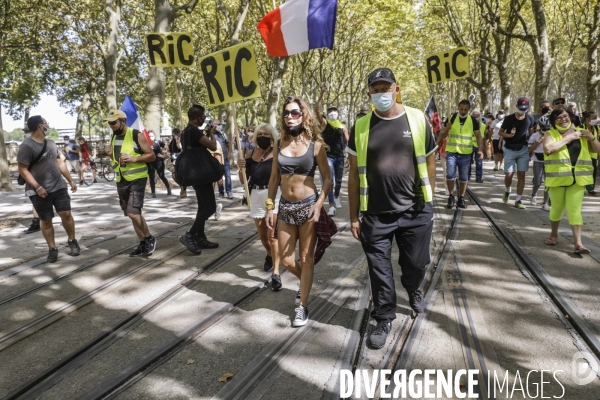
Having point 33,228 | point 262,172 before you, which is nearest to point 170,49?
point 33,228

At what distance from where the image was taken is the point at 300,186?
152 inches

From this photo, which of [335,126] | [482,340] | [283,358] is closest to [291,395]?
[283,358]

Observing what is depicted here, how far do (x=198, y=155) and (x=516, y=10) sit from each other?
1335cm

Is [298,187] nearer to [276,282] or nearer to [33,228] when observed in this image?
[276,282]

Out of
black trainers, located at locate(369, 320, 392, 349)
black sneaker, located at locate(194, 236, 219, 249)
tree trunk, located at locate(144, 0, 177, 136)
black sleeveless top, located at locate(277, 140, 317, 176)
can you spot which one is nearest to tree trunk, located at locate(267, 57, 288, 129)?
tree trunk, located at locate(144, 0, 177, 136)

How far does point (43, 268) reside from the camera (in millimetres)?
5652

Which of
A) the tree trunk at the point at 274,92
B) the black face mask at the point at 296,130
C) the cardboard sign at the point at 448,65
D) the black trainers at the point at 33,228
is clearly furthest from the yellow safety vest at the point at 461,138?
the black trainers at the point at 33,228

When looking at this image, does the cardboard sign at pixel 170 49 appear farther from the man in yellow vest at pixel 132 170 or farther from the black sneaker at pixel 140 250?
the black sneaker at pixel 140 250

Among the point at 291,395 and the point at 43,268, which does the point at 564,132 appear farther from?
the point at 43,268

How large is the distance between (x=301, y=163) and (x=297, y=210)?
424mm

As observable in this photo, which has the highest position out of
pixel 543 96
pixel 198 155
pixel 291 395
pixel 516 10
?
pixel 516 10

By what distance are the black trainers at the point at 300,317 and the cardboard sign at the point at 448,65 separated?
8.38 meters

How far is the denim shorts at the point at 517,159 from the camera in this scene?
28.0 feet

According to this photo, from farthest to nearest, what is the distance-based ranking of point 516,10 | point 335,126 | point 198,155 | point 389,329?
point 516,10, point 335,126, point 198,155, point 389,329
